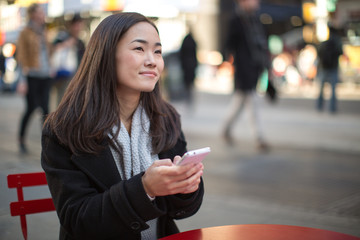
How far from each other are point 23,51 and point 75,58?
102cm

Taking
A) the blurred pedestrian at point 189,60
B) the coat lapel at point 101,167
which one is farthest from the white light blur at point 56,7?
the coat lapel at point 101,167

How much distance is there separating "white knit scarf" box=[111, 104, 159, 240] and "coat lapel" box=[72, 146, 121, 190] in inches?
2.9

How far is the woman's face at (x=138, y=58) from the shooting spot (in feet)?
6.44

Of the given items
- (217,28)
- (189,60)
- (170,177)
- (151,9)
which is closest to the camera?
(170,177)

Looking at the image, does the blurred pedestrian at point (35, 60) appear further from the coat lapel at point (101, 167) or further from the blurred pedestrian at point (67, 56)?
the coat lapel at point (101, 167)

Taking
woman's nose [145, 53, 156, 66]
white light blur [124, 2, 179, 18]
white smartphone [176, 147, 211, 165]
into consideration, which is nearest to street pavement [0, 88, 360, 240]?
woman's nose [145, 53, 156, 66]

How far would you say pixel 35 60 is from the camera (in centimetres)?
731

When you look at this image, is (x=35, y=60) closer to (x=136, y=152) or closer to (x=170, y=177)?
(x=136, y=152)

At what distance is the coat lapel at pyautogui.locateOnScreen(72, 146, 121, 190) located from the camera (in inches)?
73.2

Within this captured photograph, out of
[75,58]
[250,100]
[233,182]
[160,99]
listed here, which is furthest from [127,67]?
[75,58]

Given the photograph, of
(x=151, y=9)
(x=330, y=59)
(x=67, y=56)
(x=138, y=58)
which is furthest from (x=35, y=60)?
(x=151, y=9)

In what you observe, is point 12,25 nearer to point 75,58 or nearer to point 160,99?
point 75,58

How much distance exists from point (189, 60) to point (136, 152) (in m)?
10.5

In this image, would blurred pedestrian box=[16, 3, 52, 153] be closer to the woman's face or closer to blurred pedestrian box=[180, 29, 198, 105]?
blurred pedestrian box=[180, 29, 198, 105]
